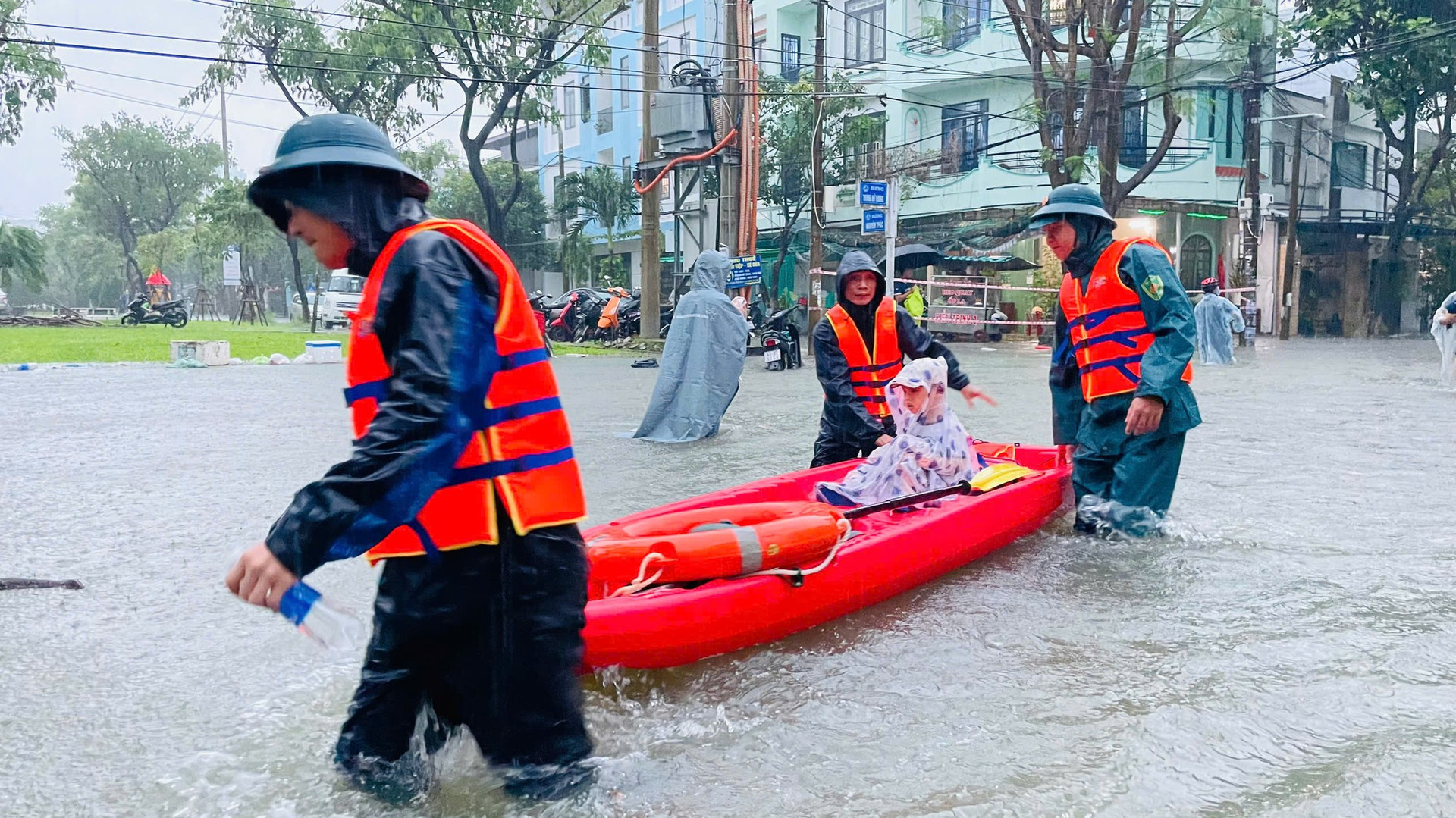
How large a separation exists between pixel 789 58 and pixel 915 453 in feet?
105

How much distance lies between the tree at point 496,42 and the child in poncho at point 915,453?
23.2m

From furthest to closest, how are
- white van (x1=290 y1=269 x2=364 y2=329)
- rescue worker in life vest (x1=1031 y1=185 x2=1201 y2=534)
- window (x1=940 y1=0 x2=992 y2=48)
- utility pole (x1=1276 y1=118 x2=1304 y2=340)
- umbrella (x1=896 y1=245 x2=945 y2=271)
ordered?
white van (x1=290 y1=269 x2=364 y2=329) → window (x1=940 y1=0 x2=992 y2=48) → utility pole (x1=1276 y1=118 x2=1304 y2=340) → umbrella (x1=896 y1=245 x2=945 y2=271) → rescue worker in life vest (x1=1031 y1=185 x2=1201 y2=534)

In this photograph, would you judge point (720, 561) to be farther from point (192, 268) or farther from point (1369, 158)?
point (192, 268)

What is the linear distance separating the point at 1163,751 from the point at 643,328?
1957 centimetres

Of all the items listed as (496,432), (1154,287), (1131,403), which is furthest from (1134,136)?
(496,432)

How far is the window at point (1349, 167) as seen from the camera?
33312mm

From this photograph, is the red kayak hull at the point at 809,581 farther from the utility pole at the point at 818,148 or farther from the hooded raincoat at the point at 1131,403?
the utility pole at the point at 818,148

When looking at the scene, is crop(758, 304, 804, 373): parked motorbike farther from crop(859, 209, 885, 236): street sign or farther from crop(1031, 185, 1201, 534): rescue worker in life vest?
crop(1031, 185, 1201, 534): rescue worker in life vest

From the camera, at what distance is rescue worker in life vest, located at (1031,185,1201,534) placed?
5344 mm

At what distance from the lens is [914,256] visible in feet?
84.3

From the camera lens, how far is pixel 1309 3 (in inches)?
1182

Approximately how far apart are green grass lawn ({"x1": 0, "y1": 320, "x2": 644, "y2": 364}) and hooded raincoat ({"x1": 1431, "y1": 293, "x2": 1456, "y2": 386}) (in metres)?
14.1

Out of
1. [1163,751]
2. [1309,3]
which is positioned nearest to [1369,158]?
[1309,3]

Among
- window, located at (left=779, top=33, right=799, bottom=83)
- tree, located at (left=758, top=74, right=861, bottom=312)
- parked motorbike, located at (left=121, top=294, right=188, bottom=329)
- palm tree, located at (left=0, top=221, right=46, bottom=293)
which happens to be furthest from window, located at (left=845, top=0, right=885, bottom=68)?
palm tree, located at (left=0, top=221, right=46, bottom=293)
